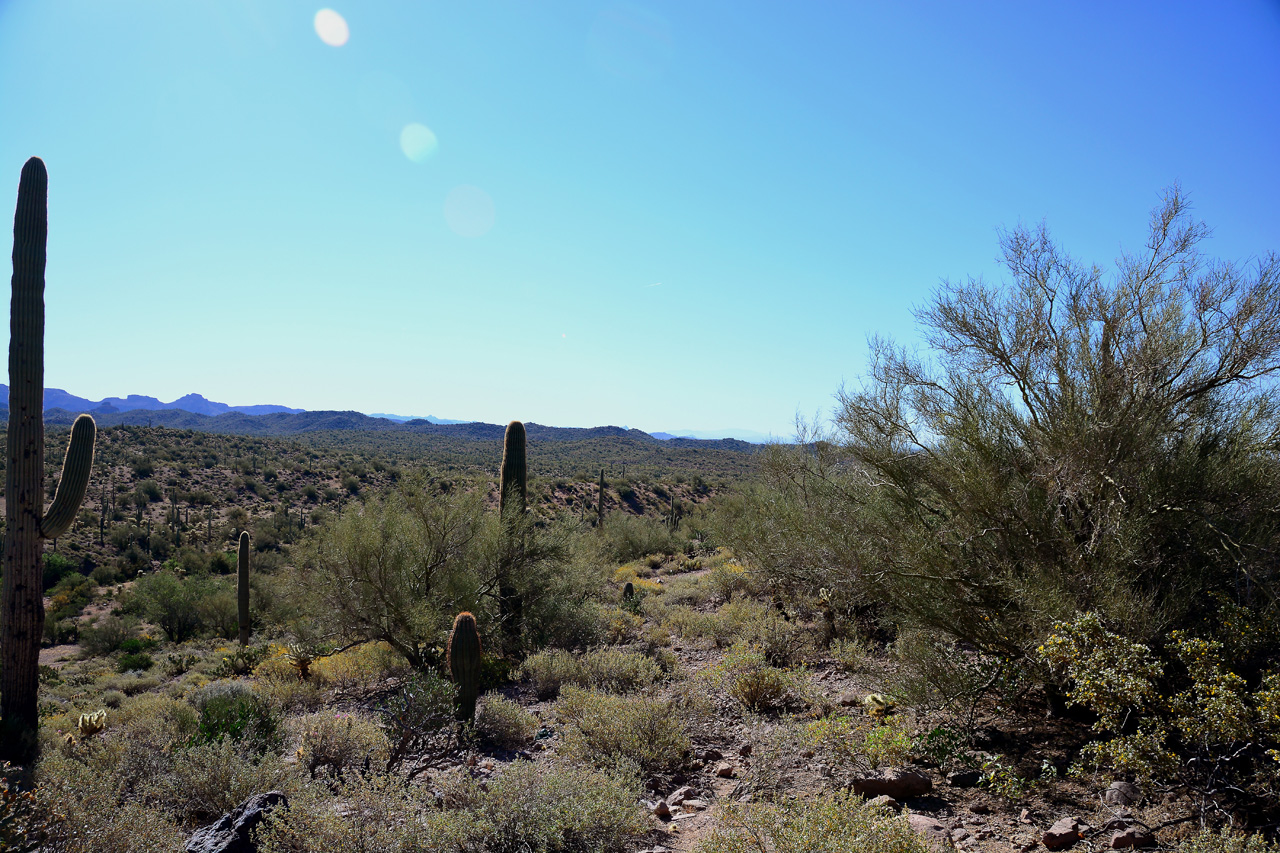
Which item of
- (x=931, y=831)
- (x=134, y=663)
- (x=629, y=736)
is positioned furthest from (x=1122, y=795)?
(x=134, y=663)

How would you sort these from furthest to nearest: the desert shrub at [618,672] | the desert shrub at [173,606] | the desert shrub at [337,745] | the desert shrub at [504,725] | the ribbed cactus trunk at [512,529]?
the desert shrub at [173,606] < the ribbed cactus trunk at [512,529] < the desert shrub at [618,672] < the desert shrub at [504,725] < the desert shrub at [337,745]

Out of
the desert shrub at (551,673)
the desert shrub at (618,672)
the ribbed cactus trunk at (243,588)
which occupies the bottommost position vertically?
the ribbed cactus trunk at (243,588)

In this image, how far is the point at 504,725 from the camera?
21.0 ft

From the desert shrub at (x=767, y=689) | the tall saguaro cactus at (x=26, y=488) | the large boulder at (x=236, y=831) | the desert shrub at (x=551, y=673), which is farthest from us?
the desert shrub at (x=551, y=673)

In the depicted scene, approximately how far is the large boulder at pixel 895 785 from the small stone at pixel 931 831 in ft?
1.14

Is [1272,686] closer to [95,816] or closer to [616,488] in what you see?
[95,816]

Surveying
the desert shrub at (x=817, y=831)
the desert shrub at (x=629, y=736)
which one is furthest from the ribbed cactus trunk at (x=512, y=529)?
the desert shrub at (x=817, y=831)

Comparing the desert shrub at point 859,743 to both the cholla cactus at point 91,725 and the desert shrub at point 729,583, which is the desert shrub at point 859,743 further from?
→ the desert shrub at point 729,583

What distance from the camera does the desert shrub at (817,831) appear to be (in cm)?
336

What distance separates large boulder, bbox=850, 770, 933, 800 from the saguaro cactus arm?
871cm

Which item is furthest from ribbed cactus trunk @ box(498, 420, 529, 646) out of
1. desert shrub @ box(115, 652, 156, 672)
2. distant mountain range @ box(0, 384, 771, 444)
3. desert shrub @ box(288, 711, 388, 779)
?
distant mountain range @ box(0, 384, 771, 444)

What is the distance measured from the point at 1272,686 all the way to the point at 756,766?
340cm

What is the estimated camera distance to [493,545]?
10.3 metres

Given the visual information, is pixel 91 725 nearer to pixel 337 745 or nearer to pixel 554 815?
pixel 337 745
